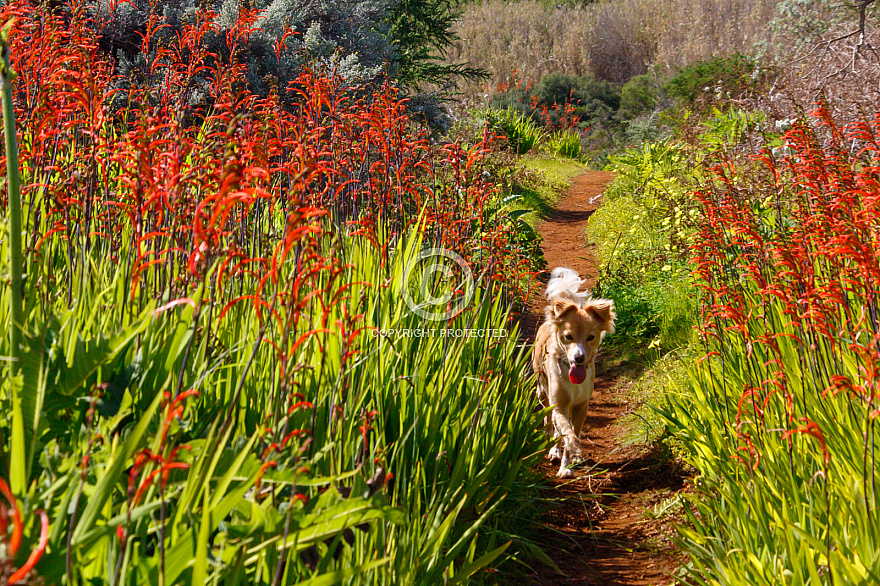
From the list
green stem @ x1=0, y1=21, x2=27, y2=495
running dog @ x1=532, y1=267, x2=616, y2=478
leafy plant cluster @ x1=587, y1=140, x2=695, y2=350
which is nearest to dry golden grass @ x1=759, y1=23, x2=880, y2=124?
leafy plant cluster @ x1=587, y1=140, x2=695, y2=350

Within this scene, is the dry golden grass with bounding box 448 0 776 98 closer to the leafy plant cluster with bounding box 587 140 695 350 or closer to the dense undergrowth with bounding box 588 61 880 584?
the leafy plant cluster with bounding box 587 140 695 350

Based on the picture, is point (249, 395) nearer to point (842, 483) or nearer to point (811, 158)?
point (842, 483)

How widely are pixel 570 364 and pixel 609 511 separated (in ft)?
3.09

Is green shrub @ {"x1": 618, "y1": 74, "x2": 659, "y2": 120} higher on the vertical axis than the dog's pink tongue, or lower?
higher

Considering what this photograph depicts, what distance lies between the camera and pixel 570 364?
4.51 metres

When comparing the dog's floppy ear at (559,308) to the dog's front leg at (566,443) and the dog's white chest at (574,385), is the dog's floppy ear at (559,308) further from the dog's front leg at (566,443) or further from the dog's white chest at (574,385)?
the dog's front leg at (566,443)

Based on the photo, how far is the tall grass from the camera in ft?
6.95

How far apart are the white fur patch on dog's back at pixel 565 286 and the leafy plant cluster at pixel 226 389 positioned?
888 millimetres

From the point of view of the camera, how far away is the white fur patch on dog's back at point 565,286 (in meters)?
5.04

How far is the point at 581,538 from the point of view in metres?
3.58

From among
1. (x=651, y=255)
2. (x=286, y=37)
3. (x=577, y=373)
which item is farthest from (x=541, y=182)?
(x=577, y=373)

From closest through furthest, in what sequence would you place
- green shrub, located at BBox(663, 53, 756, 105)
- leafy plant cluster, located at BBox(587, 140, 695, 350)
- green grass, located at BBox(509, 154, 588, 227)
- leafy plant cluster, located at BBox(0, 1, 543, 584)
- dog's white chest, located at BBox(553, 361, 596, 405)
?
leafy plant cluster, located at BBox(0, 1, 543, 584)
dog's white chest, located at BBox(553, 361, 596, 405)
leafy plant cluster, located at BBox(587, 140, 695, 350)
green grass, located at BBox(509, 154, 588, 227)
green shrub, located at BBox(663, 53, 756, 105)

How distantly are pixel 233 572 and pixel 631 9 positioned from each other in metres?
28.4

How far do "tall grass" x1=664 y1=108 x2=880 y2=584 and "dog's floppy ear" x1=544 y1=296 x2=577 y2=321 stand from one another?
0.91 metres
